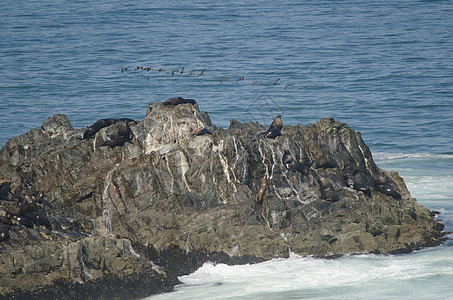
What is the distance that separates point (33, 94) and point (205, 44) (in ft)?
60.9

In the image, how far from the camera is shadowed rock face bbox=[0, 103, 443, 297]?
1886 cm

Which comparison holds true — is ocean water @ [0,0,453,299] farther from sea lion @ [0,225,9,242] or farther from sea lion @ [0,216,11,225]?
sea lion @ [0,216,11,225]

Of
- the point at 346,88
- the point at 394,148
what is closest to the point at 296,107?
the point at 346,88

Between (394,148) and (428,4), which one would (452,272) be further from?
(428,4)

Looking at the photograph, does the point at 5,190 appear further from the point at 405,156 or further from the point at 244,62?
the point at 244,62

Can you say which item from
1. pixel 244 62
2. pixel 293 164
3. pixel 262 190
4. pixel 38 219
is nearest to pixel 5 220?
pixel 38 219

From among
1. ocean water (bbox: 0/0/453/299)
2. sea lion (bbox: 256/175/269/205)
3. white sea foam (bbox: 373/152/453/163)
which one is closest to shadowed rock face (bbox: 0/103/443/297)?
sea lion (bbox: 256/175/269/205)

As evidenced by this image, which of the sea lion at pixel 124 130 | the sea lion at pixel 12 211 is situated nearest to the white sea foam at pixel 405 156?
the sea lion at pixel 124 130

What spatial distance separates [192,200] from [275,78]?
2916 cm

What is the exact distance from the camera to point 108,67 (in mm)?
53625

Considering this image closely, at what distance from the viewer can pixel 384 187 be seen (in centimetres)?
2278

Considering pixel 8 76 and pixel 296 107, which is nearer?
pixel 296 107

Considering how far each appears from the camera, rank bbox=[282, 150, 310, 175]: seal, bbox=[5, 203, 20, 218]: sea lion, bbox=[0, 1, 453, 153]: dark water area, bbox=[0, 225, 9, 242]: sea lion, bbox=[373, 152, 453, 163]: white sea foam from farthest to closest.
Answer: bbox=[0, 1, 453, 153]: dark water area → bbox=[373, 152, 453, 163]: white sea foam → bbox=[282, 150, 310, 175]: seal → bbox=[5, 203, 20, 218]: sea lion → bbox=[0, 225, 9, 242]: sea lion

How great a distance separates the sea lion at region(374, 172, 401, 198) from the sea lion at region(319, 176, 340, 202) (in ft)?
6.30
